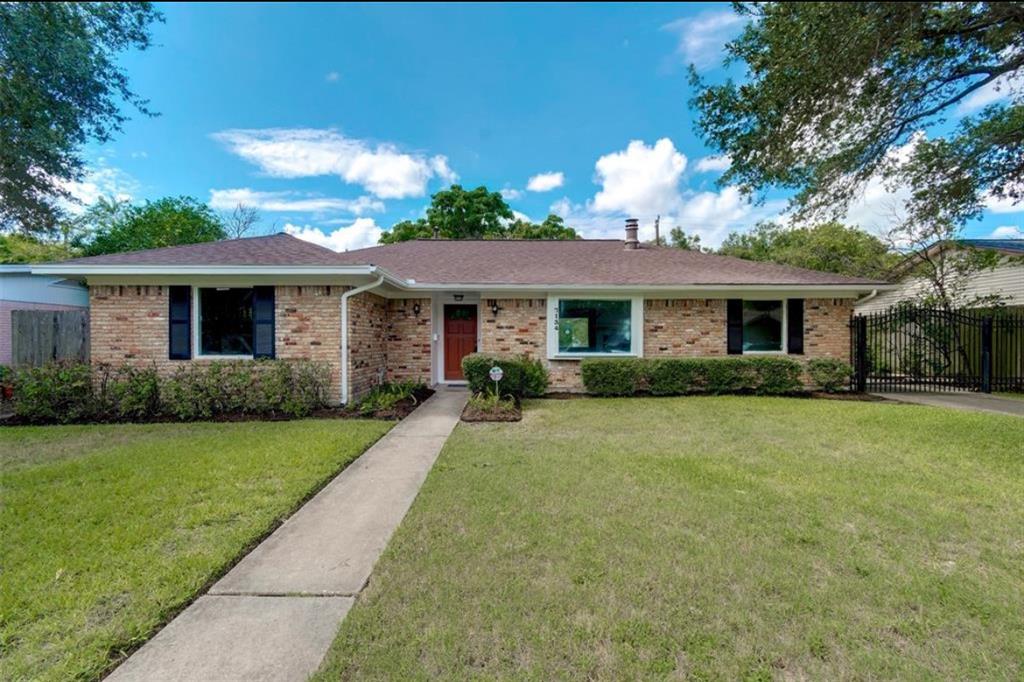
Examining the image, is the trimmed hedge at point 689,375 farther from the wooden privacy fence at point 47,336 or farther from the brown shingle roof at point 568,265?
the wooden privacy fence at point 47,336

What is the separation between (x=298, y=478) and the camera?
494 centimetres

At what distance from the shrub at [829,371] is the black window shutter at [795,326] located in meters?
0.57

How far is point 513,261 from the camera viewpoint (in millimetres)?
A: 12992

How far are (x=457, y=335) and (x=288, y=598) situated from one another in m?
9.48

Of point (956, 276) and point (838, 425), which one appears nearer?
point (838, 425)

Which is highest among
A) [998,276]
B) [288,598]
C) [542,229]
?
[542,229]

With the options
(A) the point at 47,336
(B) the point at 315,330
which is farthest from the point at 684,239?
(A) the point at 47,336

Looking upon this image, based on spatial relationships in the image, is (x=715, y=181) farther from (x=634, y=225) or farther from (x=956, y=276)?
(x=956, y=276)

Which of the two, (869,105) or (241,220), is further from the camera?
(241,220)

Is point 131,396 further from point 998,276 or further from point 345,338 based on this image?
point 998,276

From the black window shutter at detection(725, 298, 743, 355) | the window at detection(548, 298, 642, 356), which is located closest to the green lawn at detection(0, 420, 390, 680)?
the window at detection(548, 298, 642, 356)

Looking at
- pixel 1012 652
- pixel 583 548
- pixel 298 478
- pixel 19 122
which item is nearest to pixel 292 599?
pixel 583 548

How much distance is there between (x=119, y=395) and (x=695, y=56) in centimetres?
1101

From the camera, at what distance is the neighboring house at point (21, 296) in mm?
11469
